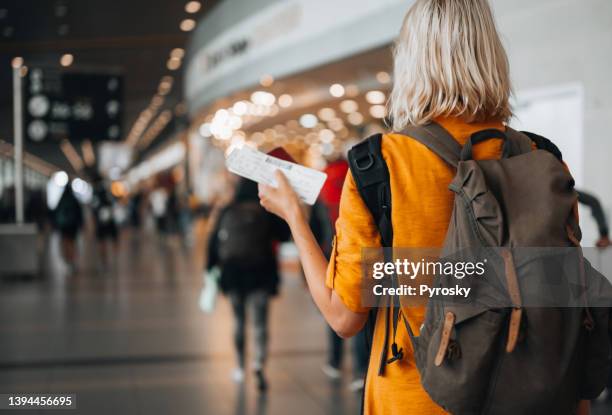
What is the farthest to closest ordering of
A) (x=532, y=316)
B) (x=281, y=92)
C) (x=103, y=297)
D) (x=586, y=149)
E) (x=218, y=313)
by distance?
(x=281, y=92)
(x=103, y=297)
(x=218, y=313)
(x=586, y=149)
(x=532, y=316)

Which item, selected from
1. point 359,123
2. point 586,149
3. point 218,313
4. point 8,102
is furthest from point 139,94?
point 586,149

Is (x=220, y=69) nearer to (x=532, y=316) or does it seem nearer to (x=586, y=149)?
(x=586, y=149)

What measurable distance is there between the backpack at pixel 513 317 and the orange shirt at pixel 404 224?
0.28 ft

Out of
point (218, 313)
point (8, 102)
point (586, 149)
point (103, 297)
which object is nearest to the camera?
point (586, 149)

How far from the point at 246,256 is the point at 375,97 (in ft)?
41.8

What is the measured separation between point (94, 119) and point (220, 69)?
15.1 feet

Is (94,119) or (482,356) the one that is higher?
(94,119)

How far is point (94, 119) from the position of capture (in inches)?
489

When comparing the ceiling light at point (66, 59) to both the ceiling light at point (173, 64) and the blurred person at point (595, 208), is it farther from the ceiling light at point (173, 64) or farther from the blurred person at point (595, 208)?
the blurred person at point (595, 208)

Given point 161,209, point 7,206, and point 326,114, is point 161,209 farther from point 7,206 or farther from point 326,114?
point 7,206

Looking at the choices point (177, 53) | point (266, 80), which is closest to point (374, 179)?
point (266, 80)

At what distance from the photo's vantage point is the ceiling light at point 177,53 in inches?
781

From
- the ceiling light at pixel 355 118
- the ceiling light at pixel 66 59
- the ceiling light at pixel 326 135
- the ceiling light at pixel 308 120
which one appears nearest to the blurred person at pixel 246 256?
the ceiling light at pixel 66 59

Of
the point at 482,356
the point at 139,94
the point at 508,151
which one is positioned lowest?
the point at 482,356
